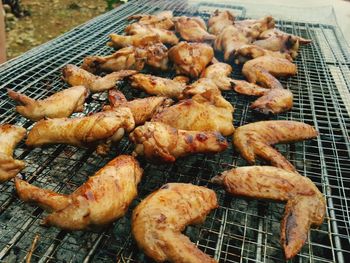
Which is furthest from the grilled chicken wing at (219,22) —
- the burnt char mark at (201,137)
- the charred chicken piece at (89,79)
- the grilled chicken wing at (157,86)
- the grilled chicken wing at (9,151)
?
the grilled chicken wing at (9,151)

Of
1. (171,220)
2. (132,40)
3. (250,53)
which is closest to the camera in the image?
(171,220)

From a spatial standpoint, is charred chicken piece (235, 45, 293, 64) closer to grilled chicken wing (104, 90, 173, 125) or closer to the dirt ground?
grilled chicken wing (104, 90, 173, 125)

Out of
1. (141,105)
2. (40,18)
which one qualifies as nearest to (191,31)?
(141,105)

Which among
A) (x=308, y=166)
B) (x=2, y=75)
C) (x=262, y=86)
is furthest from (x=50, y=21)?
(x=308, y=166)

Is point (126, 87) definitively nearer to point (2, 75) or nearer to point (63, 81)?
point (63, 81)

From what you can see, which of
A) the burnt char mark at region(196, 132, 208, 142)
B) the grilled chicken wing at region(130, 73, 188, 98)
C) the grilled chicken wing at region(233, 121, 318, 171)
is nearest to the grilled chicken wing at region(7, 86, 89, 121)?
the grilled chicken wing at region(130, 73, 188, 98)

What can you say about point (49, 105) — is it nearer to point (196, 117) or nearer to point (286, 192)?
point (196, 117)
